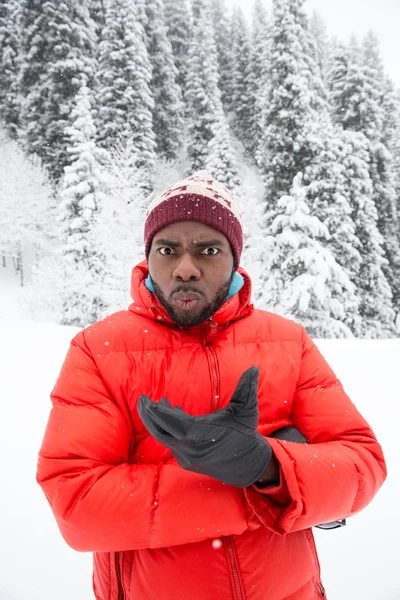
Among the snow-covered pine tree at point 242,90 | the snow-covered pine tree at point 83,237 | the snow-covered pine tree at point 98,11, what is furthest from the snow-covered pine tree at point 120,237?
the snow-covered pine tree at point 242,90

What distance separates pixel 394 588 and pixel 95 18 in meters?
35.3

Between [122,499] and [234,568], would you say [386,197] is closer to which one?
[234,568]

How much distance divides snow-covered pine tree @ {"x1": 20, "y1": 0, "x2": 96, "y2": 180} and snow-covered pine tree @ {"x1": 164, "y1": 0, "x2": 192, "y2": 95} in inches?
391

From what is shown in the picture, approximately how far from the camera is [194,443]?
1039 millimetres

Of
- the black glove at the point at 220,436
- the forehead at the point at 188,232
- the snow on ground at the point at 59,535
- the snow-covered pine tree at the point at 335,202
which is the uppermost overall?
the snow-covered pine tree at the point at 335,202

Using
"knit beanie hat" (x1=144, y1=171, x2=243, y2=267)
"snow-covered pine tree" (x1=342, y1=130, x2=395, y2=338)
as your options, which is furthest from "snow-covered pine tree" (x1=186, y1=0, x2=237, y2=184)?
"knit beanie hat" (x1=144, y1=171, x2=243, y2=267)

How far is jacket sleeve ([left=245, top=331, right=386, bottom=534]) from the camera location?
1.18 m

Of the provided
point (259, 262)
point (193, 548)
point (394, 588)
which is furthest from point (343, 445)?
point (259, 262)

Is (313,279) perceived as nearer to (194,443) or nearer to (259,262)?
(259,262)

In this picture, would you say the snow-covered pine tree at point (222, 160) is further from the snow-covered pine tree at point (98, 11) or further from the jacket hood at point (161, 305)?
the jacket hood at point (161, 305)

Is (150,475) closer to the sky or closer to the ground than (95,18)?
closer to the ground

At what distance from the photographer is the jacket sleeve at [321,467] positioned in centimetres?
118

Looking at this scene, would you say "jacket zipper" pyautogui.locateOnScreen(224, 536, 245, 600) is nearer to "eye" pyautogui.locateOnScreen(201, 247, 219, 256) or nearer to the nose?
the nose

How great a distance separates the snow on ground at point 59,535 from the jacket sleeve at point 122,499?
1553mm
